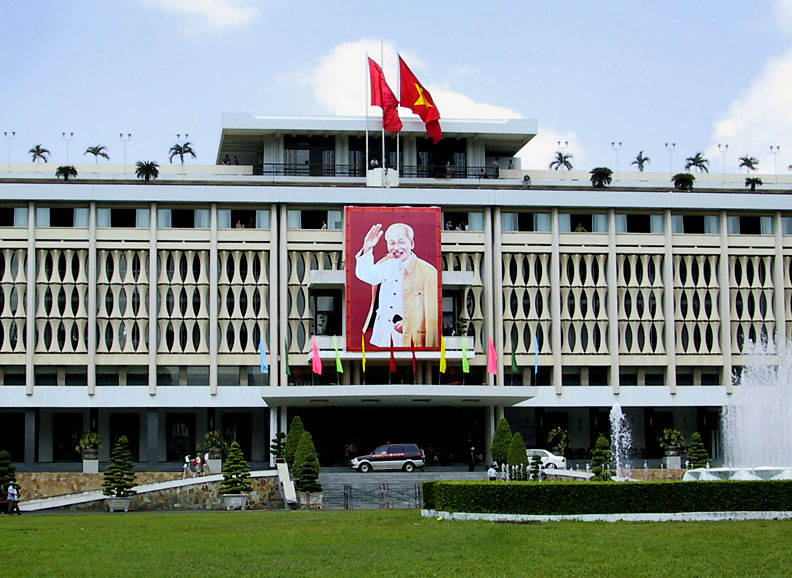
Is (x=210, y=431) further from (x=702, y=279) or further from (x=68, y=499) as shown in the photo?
(x=702, y=279)

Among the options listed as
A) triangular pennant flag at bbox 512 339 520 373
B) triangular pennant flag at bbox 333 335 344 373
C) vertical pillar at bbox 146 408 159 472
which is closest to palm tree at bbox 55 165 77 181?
vertical pillar at bbox 146 408 159 472

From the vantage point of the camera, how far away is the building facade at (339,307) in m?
64.6

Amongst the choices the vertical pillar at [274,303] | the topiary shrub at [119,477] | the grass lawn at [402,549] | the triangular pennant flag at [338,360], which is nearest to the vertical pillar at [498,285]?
the triangular pennant flag at [338,360]

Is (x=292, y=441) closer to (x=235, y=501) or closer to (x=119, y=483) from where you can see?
(x=235, y=501)

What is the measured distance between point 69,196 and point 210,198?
24.4 feet

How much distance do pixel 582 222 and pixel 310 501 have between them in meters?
29.0

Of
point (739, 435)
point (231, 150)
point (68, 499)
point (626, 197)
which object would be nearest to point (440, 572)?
point (68, 499)

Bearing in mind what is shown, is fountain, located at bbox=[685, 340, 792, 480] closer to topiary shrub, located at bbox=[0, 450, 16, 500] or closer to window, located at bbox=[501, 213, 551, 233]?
window, located at bbox=[501, 213, 551, 233]

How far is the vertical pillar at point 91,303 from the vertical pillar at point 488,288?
20.9 metres

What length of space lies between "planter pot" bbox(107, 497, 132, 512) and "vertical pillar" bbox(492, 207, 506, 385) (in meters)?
25.9

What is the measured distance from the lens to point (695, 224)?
6956 centimetres

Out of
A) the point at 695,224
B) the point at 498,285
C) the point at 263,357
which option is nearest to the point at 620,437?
the point at 498,285

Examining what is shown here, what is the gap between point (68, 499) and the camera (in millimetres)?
46875

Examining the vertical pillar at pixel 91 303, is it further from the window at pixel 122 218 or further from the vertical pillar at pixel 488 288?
the vertical pillar at pixel 488 288
